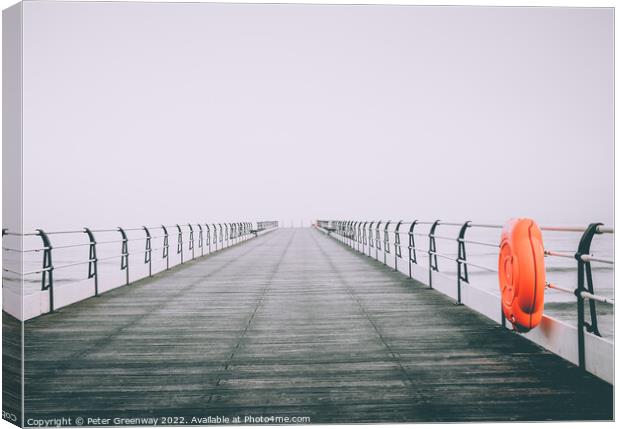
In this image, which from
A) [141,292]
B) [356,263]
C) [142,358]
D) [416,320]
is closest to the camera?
[142,358]

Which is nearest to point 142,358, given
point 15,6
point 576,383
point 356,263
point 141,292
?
point 15,6

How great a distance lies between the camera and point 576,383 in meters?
3.91

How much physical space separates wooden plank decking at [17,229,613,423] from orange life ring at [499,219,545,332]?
425 mm

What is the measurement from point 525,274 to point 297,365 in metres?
2.16

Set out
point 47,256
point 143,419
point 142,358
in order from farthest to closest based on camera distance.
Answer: point 47,256 < point 142,358 < point 143,419

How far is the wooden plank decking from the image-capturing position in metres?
3.57

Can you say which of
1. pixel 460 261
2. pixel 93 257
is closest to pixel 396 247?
pixel 460 261

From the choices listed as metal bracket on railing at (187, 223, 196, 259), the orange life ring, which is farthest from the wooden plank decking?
metal bracket on railing at (187, 223, 196, 259)

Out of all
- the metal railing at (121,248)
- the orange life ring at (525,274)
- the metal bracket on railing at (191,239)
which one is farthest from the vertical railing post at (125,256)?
the orange life ring at (525,274)

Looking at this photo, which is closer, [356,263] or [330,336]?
[330,336]

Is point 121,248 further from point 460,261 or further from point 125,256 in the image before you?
point 460,261

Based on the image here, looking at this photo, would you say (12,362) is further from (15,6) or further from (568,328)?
(568,328)

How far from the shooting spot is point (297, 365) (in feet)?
15.0

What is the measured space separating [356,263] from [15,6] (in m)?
12.2
